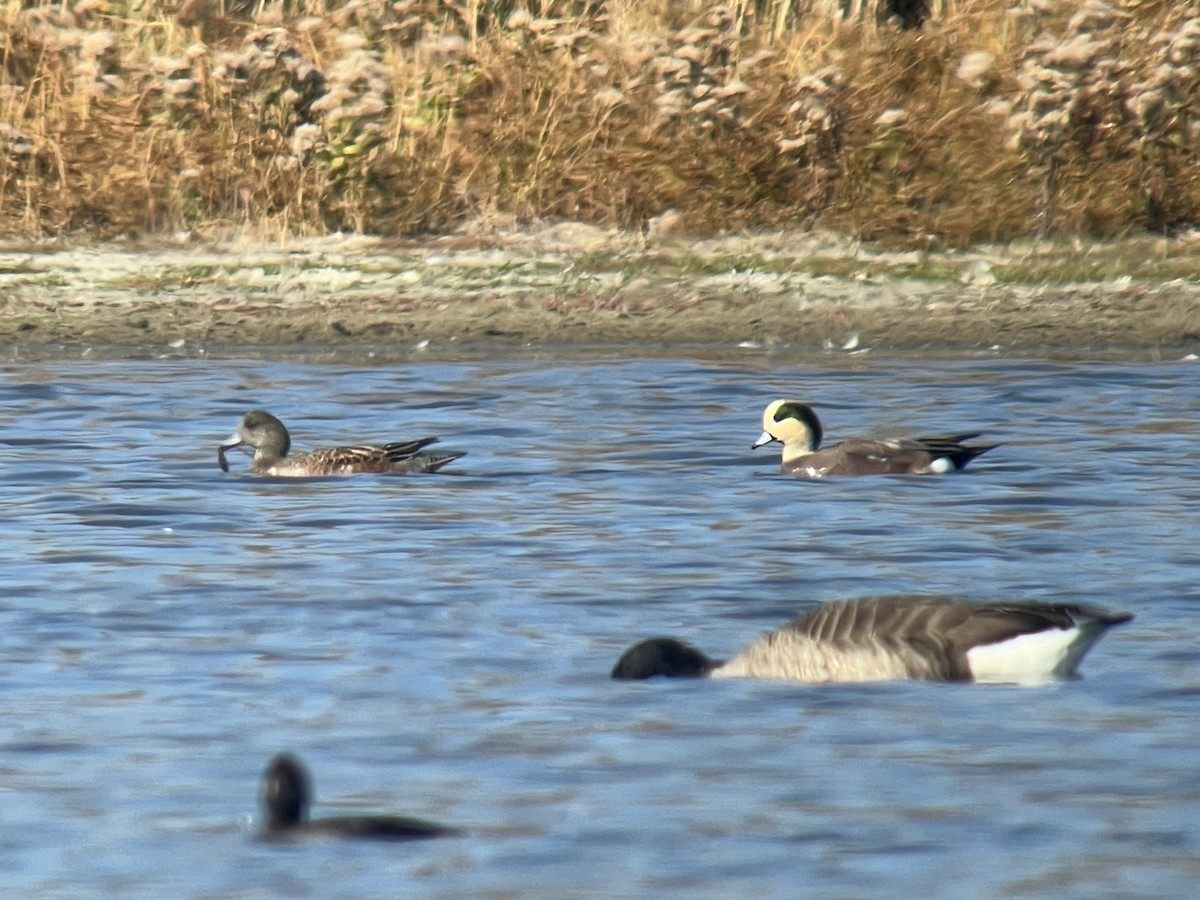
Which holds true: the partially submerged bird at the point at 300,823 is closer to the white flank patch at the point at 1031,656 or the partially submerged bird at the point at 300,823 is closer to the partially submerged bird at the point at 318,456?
the white flank patch at the point at 1031,656

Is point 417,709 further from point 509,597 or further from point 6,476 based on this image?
point 6,476

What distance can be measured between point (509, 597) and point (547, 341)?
8.14 m

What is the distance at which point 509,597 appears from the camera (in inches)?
366

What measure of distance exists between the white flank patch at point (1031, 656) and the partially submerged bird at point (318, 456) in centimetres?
485

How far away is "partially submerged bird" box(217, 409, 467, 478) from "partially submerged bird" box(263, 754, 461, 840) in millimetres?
6032

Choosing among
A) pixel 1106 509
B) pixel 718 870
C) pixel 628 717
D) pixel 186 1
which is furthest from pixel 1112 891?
pixel 186 1

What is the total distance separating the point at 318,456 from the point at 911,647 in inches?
205

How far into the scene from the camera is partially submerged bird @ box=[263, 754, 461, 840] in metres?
6.23

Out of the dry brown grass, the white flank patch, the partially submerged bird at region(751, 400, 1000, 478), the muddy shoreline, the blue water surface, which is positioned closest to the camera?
the blue water surface

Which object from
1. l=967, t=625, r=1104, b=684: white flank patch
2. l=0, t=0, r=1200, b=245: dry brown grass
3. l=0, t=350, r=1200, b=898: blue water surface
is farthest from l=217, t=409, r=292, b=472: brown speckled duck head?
l=967, t=625, r=1104, b=684: white flank patch

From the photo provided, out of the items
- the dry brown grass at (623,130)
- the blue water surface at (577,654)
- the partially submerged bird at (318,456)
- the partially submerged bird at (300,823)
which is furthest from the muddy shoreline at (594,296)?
the partially submerged bird at (300,823)

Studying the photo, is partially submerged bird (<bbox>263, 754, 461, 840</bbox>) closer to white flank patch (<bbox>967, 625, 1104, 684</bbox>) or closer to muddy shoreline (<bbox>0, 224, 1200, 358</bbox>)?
white flank patch (<bbox>967, 625, 1104, 684</bbox>)

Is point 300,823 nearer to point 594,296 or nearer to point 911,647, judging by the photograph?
point 911,647

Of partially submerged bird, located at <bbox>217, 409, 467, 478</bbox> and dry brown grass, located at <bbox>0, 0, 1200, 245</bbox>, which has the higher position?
dry brown grass, located at <bbox>0, 0, 1200, 245</bbox>
